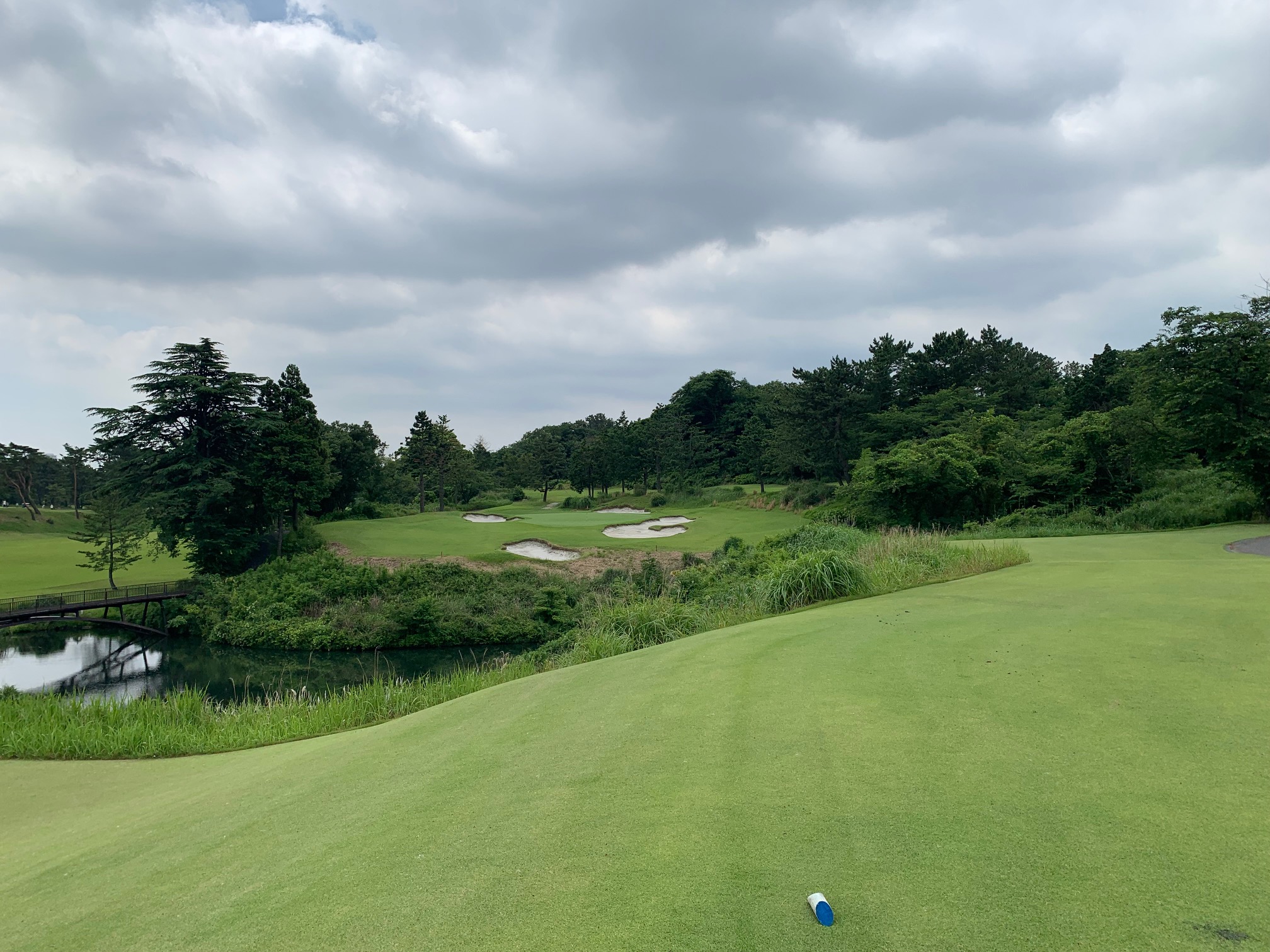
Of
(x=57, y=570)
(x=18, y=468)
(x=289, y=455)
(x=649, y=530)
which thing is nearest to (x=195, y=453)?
(x=289, y=455)

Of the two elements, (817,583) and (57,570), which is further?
(57,570)

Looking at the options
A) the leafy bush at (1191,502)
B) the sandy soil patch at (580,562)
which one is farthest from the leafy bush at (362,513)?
the leafy bush at (1191,502)

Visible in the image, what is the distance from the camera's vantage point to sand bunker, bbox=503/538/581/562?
30.9 metres

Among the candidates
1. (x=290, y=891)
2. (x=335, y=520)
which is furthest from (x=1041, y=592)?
(x=335, y=520)

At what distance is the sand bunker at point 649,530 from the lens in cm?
3534

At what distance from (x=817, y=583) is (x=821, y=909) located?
8.26 meters

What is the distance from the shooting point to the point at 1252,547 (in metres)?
12.5

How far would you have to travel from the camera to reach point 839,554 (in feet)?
36.3

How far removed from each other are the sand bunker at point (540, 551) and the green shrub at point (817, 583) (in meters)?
20.2

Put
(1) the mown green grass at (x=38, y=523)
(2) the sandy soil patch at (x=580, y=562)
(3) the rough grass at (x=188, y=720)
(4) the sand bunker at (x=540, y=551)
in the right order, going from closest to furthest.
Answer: (3) the rough grass at (x=188, y=720) → (2) the sandy soil patch at (x=580, y=562) → (4) the sand bunker at (x=540, y=551) → (1) the mown green grass at (x=38, y=523)

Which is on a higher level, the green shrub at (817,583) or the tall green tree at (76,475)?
the tall green tree at (76,475)

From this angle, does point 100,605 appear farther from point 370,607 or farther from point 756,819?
point 756,819

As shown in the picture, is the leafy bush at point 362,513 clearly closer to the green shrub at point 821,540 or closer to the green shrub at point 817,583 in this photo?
the green shrub at point 821,540

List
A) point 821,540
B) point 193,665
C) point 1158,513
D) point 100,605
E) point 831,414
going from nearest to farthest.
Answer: point 821,540 → point 1158,513 → point 193,665 → point 100,605 → point 831,414
